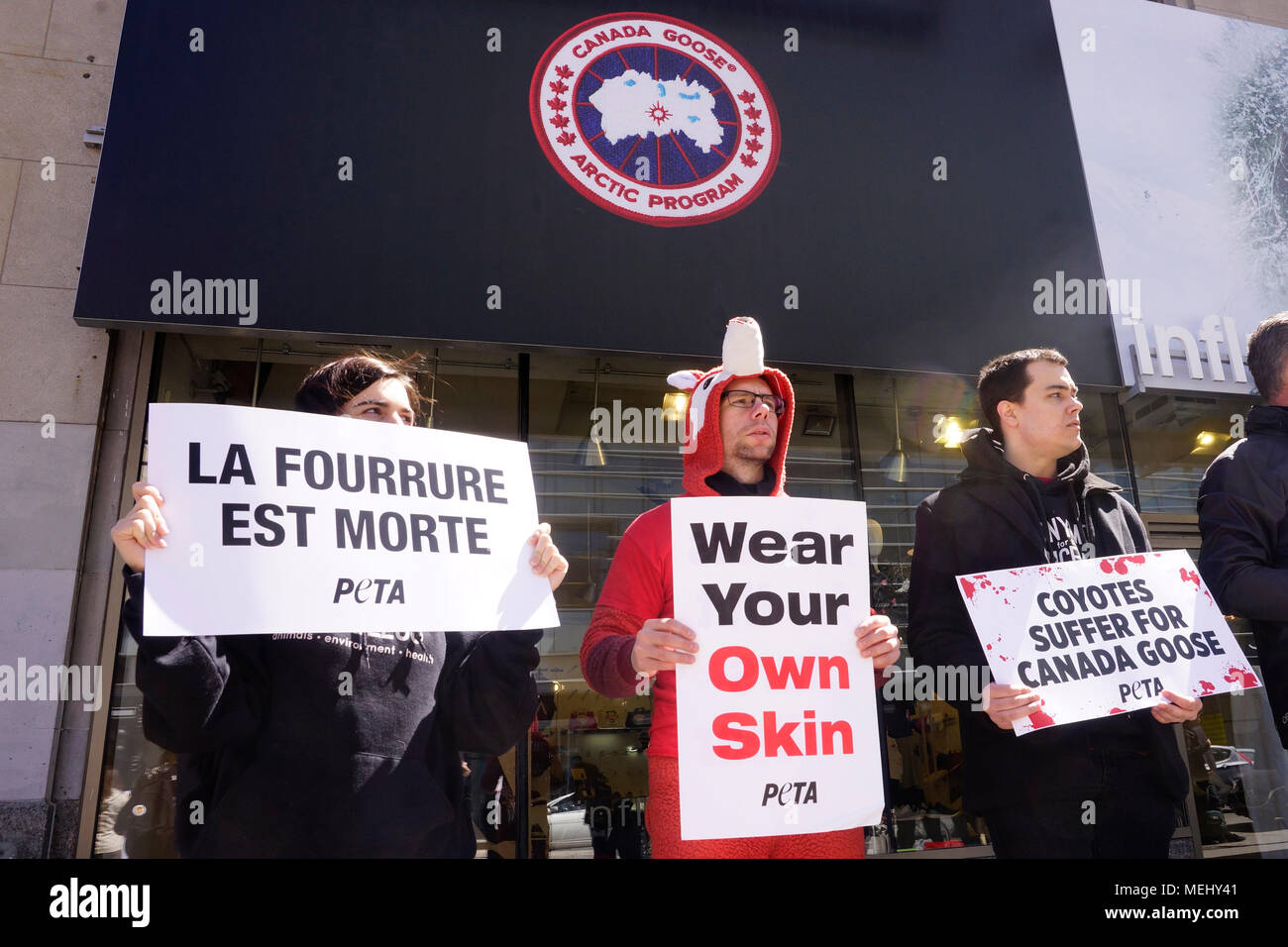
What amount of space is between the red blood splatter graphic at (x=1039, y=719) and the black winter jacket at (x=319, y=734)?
49.2 inches

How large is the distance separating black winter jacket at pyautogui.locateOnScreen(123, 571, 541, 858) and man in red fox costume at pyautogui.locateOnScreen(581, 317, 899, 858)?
0.87ft

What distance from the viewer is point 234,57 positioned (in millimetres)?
4492

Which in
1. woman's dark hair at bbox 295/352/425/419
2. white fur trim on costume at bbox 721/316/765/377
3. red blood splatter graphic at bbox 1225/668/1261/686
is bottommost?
red blood splatter graphic at bbox 1225/668/1261/686

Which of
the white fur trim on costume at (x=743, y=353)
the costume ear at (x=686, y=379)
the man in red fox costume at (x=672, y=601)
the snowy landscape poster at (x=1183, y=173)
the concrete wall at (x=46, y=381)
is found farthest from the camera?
the snowy landscape poster at (x=1183, y=173)

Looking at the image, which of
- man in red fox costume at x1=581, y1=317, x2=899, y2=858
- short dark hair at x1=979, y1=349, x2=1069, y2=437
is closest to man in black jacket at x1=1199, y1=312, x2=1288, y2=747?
short dark hair at x1=979, y1=349, x2=1069, y2=437

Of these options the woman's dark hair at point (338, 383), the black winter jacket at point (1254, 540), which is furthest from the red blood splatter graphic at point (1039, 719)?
the woman's dark hair at point (338, 383)

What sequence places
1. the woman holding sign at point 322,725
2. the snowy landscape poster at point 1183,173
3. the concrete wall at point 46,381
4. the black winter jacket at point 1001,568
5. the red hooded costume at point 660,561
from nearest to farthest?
the woman holding sign at point 322,725 → the red hooded costume at point 660,561 → the black winter jacket at point 1001,568 → the concrete wall at point 46,381 → the snowy landscape poster at point 1183,173

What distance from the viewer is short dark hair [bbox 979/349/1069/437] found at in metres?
2.69

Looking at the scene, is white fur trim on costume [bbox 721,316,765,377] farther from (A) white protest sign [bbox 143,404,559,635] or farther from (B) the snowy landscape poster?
(B) the snowy landscape poster

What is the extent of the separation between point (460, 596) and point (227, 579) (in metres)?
0.49

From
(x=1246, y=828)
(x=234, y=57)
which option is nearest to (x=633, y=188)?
(x=234, y=57)

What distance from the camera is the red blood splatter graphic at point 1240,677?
2307 mm

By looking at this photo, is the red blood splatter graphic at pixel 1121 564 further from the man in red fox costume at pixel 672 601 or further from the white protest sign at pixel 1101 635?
the man in red fox costume at pixel 672 601
